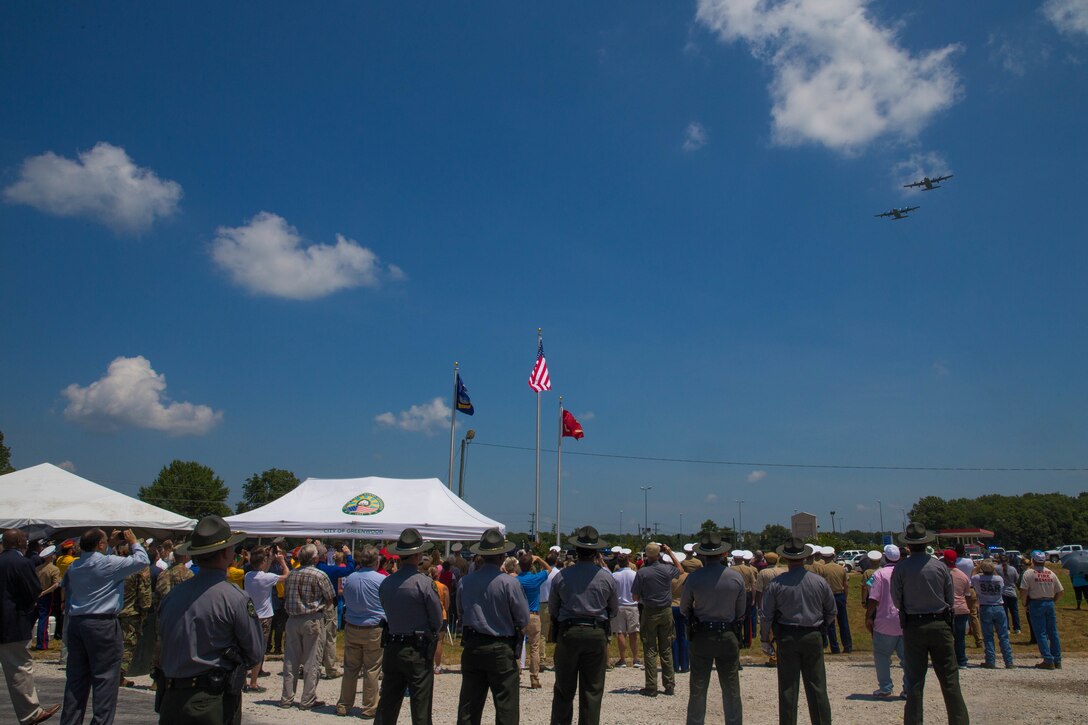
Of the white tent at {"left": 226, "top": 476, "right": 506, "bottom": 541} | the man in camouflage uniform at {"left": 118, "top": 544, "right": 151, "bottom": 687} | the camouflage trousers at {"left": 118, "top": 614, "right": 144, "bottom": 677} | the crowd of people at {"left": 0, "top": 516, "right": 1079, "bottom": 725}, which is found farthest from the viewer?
the white tent at {"left": 226, "top": 476, "right": 506, "bottom": 541}

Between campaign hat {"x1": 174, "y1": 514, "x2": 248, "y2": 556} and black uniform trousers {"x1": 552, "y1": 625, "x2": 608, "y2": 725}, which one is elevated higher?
campaign hat {"x1": 174, "y1": 514, "x2": 248, "y2": 556}

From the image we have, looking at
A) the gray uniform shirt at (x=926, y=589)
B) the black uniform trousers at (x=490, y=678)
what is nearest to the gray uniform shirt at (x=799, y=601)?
the gray uniform shirt at (x=926, y=589)

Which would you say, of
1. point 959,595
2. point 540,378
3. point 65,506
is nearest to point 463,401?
point 540,378

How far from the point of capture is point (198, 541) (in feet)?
16.5

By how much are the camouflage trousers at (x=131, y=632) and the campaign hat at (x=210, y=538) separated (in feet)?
19.2

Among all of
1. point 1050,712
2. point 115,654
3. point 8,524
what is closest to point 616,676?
point 1050,712

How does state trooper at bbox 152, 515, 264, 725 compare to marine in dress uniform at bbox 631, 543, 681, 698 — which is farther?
marine in dress uniform at bbox 631, 543, 681, 698

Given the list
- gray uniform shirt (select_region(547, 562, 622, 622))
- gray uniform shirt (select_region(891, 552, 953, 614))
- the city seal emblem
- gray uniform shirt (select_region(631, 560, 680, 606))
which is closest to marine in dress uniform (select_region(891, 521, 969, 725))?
gray uniform shirt (select_region(891, 552, 953, 614))

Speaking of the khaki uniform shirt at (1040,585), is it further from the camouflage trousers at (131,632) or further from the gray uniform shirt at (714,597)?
the camouflage trousers at (131,632)

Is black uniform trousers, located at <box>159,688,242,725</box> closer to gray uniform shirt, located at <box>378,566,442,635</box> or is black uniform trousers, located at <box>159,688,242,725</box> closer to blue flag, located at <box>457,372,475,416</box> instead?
gray uniform shirt, located at <box>378,566,442,635</box>

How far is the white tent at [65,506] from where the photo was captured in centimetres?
2083

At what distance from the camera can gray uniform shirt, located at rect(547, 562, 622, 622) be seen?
24.0 feet

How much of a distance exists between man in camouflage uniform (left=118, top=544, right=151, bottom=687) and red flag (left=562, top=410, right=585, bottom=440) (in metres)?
22.4

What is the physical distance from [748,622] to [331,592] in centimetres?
912
